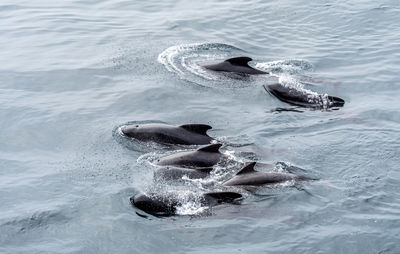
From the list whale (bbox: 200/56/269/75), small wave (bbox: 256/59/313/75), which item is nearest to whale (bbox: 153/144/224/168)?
whale (bbox: 200/56/269/75)

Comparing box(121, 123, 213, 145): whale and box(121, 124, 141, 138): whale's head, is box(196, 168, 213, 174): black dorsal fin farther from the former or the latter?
box(121, 124, 141, 138): whale's head

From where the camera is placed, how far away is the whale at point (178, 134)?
13977 mm

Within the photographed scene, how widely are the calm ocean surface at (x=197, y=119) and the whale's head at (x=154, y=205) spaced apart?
0.48ft

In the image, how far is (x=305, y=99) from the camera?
16.2 m

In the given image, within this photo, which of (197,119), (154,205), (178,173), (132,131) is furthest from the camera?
(197,119)

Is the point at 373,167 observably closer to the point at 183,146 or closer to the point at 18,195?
the point at 183,146

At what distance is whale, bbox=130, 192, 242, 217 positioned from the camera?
37.7 feet

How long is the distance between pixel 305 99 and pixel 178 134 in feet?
13.2

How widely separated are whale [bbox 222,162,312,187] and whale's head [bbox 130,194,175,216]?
1321mm

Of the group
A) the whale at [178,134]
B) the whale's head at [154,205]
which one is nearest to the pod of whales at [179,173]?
the whale's head at [154,205]

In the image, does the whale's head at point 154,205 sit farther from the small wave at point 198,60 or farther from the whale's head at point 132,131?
the small wave at point 198,60

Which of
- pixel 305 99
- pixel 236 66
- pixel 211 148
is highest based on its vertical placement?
pixel 236 66

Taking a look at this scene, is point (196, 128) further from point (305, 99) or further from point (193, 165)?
point (305, 99)

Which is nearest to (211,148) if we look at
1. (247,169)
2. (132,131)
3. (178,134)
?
(247,169)
